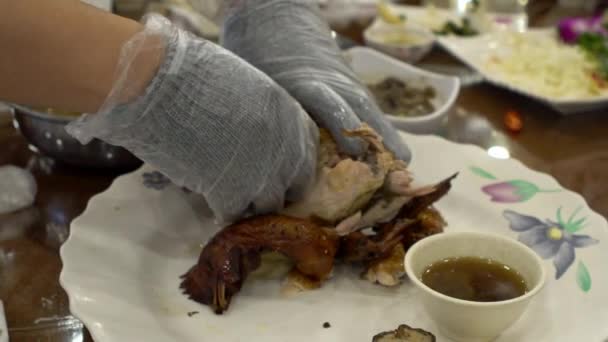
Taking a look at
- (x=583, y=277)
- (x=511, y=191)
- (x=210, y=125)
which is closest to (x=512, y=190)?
(x=511, y=191)

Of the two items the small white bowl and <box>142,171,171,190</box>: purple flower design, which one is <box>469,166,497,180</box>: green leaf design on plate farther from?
the small white bowl

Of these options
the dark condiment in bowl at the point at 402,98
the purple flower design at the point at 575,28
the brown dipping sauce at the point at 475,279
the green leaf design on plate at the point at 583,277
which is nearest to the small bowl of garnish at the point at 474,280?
the brown dipping sauce at the point at 475,279

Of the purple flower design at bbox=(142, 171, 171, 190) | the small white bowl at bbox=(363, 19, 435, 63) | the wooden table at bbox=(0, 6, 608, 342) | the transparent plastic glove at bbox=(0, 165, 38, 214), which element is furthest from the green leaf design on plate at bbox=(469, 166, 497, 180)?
the transparent plastic glove at bbox=(0, 165, 38, 214)

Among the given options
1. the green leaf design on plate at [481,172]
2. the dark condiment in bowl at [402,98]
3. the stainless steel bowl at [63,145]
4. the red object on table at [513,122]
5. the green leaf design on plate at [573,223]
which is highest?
the stainless steel bowl at [63,145]

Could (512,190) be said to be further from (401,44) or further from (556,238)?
(401,44)

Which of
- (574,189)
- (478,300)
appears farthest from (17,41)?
(574,189)

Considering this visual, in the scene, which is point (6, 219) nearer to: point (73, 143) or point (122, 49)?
point (73, 143)

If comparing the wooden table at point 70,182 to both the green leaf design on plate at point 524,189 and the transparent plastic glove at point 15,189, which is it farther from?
the green leaf design on plate at point 524,189
